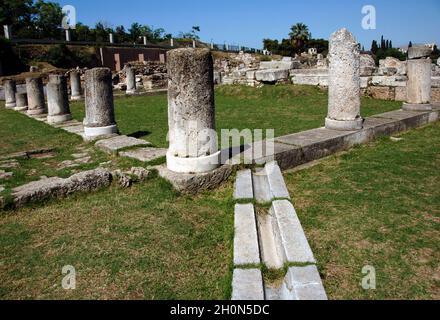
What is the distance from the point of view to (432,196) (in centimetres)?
454

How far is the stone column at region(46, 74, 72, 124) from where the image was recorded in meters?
10.6

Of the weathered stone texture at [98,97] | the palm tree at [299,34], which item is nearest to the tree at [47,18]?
the palm tree at [299,34]

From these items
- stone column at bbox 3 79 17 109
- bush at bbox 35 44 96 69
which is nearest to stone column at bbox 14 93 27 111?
stone column at bbox 3 79 17 109

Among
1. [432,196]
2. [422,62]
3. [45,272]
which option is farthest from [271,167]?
[422,62]

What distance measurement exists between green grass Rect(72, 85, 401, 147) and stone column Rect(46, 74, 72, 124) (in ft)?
4.29

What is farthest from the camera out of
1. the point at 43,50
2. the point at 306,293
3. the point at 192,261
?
the point at 43,50

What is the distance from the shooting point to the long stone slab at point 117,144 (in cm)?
670

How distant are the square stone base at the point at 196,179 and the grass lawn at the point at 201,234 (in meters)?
0.12

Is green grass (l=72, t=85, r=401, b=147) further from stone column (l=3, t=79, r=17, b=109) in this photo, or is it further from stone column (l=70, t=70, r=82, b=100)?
stone column (l=3, t=79, r=17, b=109)

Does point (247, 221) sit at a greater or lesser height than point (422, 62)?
lesser

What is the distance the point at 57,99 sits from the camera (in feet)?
35.2

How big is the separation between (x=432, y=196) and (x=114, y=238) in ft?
12.7
